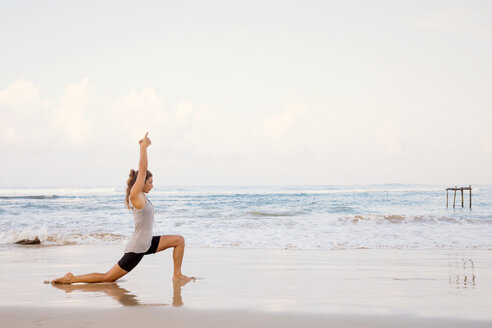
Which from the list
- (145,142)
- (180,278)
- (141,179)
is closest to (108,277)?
(180,278)

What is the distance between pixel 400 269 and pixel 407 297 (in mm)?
2452

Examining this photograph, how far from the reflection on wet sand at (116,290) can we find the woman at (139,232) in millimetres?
92

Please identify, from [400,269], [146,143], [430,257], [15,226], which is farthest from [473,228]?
[15,226]

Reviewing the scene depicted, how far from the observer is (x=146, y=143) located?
20.3 feet

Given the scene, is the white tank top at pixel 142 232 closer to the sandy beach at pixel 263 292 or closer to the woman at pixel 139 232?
the woman at pixel 139 232

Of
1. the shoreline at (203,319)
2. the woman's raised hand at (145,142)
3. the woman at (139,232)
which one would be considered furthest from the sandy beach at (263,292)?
the woman's raised hand at (145,142)

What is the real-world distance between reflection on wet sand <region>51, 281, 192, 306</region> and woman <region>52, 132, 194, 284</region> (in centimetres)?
9

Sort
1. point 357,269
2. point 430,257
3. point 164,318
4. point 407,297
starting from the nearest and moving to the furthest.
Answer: point 164,318 → point 407,297 → point 357,269 → point 430,257

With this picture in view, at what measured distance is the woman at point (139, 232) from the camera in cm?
628

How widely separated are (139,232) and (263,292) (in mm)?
1773

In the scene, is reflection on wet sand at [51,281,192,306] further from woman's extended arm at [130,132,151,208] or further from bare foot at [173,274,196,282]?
woman's extended arm at [130,132,151,208]

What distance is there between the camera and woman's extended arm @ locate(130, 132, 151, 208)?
615 cm

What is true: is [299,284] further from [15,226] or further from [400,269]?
[15,226]

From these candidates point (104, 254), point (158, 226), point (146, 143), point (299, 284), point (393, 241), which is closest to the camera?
point (146, 143)
